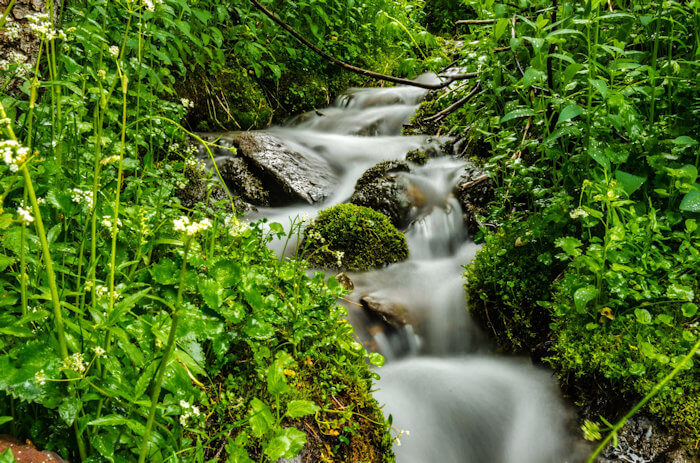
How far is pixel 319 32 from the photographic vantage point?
686 cm

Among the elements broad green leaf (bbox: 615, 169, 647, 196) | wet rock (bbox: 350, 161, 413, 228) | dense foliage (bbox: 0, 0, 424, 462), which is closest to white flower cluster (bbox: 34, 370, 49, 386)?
dense foliage (bbox: 0, 0, 424, 462)

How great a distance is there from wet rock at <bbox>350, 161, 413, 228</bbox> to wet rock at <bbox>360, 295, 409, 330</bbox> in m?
1.26

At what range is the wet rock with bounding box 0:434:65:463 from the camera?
1070 mm

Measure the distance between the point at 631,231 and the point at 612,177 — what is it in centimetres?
36

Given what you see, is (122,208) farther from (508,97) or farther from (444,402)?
(508,97)

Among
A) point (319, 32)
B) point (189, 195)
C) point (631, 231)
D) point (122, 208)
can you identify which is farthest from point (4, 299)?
point (319, 32)

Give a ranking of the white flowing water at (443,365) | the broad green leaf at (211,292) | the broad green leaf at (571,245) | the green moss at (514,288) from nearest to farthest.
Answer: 1. the broad green leaf at (211,292)
2. the broad green leaf at (571,245)
3. the white flowing water at (443,365)
4. the green moss at (514,288)

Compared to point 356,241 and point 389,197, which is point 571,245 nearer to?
point 356,241

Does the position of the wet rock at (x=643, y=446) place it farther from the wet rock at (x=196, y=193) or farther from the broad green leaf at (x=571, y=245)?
the wet rock at (x=196, y=193)

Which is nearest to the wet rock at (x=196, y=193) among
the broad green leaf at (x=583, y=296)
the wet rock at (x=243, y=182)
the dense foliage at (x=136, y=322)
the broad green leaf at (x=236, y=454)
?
the wet rock at (x=243, y=182)

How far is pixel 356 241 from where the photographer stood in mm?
4133

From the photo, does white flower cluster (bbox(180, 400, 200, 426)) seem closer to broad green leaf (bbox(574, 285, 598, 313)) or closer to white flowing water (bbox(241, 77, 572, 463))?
white flowing water (bbox(241, 77, 572, 463))

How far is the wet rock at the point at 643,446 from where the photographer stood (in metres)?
2.04

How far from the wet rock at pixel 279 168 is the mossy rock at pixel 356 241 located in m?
0.86
